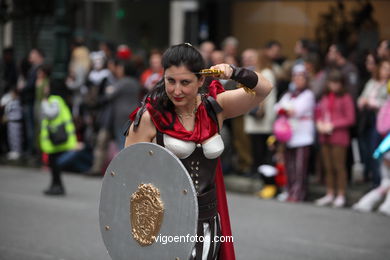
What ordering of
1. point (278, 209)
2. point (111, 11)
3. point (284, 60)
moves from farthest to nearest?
point (111, 11) → point (284, 60) → point (278, 209)

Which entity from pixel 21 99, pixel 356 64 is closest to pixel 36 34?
pixel 21 99

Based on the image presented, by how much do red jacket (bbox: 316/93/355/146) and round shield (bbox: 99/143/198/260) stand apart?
6266 millimetres

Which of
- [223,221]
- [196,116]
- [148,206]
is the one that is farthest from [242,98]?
[148,206]

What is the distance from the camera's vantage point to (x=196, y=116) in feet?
14.3

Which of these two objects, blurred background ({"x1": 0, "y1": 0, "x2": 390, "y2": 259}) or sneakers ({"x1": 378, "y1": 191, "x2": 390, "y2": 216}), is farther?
sneakers ({"x1": 378, "y1": 191, "x2": 390, "y2": 216})

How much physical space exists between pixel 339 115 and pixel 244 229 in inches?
97.0

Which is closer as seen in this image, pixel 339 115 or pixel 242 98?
pixel 242 98

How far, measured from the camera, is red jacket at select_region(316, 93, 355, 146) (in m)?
10.1

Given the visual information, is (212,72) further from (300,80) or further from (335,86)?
(300,80)

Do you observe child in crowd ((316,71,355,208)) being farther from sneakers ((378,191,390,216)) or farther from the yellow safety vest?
the yellow safety vest

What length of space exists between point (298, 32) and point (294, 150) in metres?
4.79

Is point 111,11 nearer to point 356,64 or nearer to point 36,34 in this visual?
point 36,34

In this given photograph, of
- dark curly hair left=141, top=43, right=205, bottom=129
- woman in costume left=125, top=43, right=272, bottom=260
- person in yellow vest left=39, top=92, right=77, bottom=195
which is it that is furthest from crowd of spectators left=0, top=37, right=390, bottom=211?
dark curly hair left=141, top=43, right=205, bottom=129

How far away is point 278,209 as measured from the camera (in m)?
9.81
